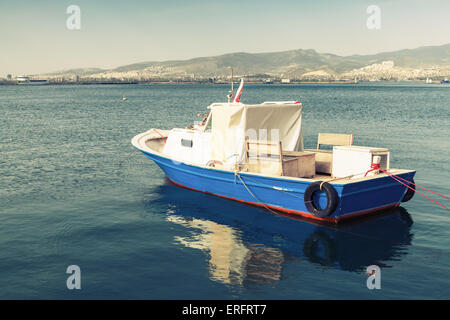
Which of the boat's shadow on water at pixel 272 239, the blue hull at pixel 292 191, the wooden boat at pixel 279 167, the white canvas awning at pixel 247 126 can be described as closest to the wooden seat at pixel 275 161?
the wooden boat at pixel 279 167

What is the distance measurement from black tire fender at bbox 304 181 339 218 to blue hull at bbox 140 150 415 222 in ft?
0.50

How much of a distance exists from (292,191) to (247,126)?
10.2 feet

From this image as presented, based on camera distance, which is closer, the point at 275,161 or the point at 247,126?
the point at 275,161

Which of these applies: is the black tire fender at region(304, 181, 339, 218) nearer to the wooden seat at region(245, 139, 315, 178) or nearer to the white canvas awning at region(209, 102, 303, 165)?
the wooden seat at region(245, 139, 315, 178)

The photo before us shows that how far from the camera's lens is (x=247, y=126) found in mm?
15078

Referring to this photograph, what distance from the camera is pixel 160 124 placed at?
4550cm

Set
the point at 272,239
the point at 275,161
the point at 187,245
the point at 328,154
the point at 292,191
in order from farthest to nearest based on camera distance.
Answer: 1. the point at 328,154
2. the point at 275,161
3. the point at 292,191
4. the point at 272,239
5. the point at 187,245

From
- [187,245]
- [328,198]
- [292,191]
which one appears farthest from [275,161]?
[187,245]

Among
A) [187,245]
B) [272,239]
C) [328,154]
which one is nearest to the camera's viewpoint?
[187,245]

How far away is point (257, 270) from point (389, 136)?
26.6 metres

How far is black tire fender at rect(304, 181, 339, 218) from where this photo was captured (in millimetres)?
12219

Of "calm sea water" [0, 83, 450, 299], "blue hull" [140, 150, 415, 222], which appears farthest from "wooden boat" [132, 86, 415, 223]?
"calm sea water" [0, 83, 450, 299]

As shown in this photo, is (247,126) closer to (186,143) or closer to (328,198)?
(186,143)

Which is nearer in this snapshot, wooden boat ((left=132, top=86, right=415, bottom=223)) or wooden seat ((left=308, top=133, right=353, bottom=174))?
wooden boat ((left=132, top=86, right=415, bottom=223))
